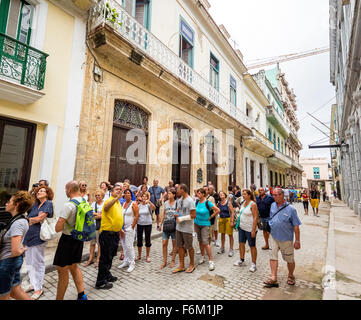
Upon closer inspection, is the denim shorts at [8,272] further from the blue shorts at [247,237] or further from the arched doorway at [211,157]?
the arched doorway at [211,157]

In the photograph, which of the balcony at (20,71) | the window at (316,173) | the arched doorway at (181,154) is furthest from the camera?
the window at (316,173)

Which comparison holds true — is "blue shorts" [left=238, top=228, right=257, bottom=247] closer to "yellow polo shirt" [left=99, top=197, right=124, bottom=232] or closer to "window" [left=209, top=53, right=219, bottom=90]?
"yellow polo shirt" [left=99, top=197, right=124, bottom=232]

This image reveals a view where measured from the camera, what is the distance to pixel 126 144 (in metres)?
7.07

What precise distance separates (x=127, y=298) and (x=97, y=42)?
648 centimetres

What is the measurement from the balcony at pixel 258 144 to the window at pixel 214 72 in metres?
5.15

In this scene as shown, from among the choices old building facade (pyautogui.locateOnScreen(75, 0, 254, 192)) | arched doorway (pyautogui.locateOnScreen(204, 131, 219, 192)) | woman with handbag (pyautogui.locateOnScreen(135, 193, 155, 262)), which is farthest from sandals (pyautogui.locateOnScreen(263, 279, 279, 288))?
arched doorway (pyautogui.locateOnScreen(204, 131, 219, 192))

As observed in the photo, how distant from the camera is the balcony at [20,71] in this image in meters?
4.16

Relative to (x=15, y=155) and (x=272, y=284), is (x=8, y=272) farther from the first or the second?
(x=272, y=284)

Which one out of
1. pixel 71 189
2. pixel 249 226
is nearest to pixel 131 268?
pixel 71 189

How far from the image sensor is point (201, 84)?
1030 centimetres

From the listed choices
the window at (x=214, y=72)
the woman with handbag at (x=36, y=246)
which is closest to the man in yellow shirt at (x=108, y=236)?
the woman with handbag at (x=36, y=246)

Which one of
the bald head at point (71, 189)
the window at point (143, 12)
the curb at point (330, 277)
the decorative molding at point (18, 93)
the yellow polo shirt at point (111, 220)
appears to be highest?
the window at point (143, 12)

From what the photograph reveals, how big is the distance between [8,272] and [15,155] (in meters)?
3.47

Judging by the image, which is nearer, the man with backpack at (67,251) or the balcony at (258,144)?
the man with backpack at (67,251)
